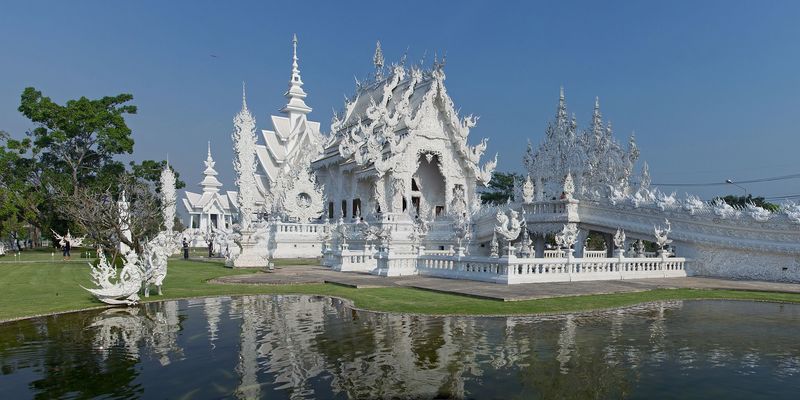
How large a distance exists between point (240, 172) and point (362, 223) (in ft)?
30.2

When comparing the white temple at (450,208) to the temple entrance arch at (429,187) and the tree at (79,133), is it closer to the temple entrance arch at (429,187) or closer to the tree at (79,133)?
the temple entrance arch at (429,187)

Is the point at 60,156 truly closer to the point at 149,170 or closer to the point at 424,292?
the point at 149,170

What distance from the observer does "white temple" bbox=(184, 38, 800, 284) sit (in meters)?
18.7

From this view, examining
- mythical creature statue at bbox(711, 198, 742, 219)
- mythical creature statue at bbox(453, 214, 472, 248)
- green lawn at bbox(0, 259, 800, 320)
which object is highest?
mythical creature statue at bbox(711, 198, 742, 219)

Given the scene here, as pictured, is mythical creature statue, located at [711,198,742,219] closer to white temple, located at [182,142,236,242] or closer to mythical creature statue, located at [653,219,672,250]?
mythical creature statue, located at [653,219,672,250]

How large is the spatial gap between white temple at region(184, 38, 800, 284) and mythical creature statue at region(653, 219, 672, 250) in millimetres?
75

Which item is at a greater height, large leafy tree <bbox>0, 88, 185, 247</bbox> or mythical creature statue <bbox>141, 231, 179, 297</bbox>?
large leafy tree <bbox>0, 88, 185, 247</bbox>

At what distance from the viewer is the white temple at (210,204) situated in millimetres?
56625

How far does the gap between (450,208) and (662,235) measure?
15466mm

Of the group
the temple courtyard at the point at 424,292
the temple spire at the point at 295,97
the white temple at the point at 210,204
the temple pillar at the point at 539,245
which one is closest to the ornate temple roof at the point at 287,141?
the temple spire at the point at 295,97

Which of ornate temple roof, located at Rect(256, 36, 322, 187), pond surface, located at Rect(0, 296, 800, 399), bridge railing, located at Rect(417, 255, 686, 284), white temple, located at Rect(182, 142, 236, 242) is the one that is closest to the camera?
pond surface, located at Rect(0, 296, 800, 399)

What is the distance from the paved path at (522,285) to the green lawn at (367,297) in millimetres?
488

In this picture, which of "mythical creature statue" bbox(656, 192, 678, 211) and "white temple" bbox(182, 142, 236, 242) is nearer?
"mythical creature statue" bbox(656, 192, 678, 211)

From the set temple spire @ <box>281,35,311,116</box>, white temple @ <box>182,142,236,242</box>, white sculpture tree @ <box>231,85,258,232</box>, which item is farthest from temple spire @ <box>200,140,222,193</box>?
white sculpture tree @ <box>231,85,258,232</box>
